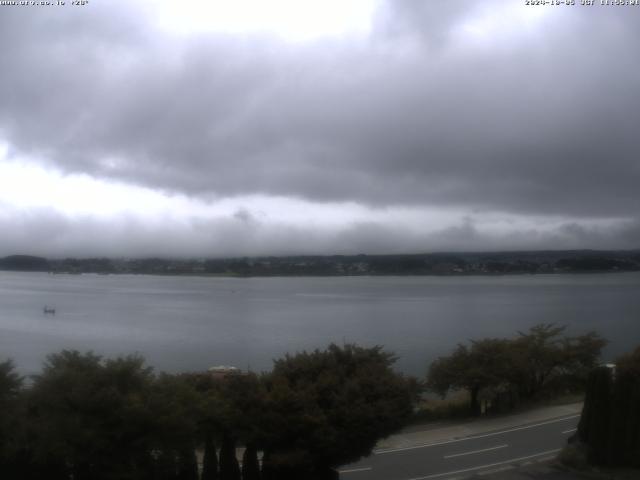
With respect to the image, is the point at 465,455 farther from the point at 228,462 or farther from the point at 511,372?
the point at 511,372

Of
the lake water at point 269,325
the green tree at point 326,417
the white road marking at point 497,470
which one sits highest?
the green tree at point 326,417

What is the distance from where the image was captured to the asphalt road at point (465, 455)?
62.8 ft

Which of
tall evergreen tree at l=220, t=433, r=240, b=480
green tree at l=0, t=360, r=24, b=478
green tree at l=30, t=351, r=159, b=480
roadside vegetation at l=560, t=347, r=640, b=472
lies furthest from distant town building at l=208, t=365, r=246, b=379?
roadside vegetation at l=560, t=347, r=640, b=472

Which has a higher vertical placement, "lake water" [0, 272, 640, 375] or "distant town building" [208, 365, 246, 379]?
"distant town building" [208, 365, 246, 379]

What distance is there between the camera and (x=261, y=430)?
16156mm

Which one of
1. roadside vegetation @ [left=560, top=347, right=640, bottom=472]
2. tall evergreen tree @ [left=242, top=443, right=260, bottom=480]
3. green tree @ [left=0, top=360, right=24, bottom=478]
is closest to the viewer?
green tree @ [left=0, top=360, right=24, bottom=478]

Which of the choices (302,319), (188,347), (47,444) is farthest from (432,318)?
(47,444)

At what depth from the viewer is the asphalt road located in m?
19.2

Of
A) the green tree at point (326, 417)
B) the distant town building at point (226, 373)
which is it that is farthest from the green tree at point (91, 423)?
the distant town building at point (226, 373)

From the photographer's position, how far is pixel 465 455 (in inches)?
827

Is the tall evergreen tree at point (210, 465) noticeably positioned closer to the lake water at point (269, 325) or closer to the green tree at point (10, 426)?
the green tree at point (10, 426)

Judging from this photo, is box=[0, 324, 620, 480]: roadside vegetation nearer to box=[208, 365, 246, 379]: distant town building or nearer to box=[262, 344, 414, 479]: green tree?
box=[262, 344, 414, 479]: green tree

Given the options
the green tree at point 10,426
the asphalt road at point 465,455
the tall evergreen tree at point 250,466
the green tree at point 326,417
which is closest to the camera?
the green tree at point 10,426

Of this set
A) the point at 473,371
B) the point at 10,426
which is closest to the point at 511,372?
the point at 473,371
